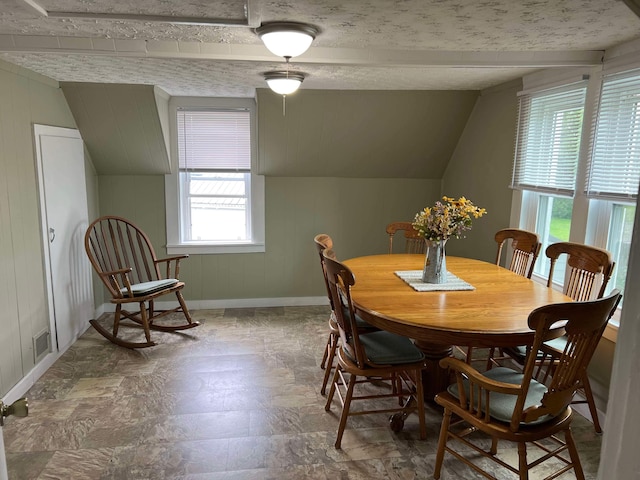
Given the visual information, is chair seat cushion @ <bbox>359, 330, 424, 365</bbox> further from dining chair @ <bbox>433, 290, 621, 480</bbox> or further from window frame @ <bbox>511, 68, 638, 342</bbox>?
window frame @ <bbox>511, 68, 638, 342</bbox>

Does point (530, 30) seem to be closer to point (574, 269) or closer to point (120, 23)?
point (574, 269)

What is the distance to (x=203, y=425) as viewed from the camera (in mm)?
2650

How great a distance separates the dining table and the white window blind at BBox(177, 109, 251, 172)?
1.87m

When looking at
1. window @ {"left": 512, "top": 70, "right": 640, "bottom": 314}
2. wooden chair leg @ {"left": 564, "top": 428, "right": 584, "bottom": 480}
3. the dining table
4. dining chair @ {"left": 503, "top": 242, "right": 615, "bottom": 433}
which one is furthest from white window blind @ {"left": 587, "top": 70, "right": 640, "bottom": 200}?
wooden chair leg @ {"left": 564, "top": 428, "right": 584, "bottom": 480}

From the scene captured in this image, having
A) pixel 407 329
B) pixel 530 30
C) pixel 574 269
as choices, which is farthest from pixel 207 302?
pixel 530 30

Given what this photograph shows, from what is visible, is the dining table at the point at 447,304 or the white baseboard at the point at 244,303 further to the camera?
the white baseboard at the point at 244,303

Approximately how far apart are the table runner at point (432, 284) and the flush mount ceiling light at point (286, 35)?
1.42 meters

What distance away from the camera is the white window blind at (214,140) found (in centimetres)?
439

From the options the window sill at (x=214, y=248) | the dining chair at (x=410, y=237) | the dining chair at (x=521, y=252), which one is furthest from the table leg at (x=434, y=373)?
the window sill at (x=214, y=248)

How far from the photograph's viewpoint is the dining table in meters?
2.02

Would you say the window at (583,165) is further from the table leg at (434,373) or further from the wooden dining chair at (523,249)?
the table leg at (434,373)

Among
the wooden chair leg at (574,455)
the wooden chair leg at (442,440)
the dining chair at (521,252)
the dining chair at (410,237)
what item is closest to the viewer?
the wooden chair leg at (574,455)

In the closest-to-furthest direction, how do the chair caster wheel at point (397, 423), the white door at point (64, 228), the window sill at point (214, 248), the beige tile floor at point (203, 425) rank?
the beige tile floor at point (203, 425) → the chair caster wheel at point (397, 423) → the white door at point (64, 228) → the window sill at point (214, 248)

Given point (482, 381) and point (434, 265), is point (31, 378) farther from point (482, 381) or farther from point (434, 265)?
point (482, 381)
